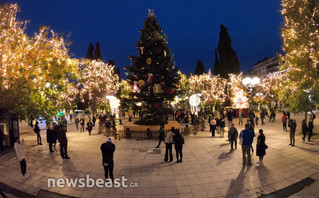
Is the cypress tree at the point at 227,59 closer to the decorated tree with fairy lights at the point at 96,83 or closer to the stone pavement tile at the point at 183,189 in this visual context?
the decorated tree with fairy lights at the point at 96,83

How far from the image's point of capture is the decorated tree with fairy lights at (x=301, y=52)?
11859 millimetres

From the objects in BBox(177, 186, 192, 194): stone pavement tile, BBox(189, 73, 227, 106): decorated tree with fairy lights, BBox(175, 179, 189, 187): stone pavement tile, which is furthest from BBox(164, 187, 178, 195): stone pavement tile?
BBox(189, 73, 227, 106): decorated tree with fairy lights

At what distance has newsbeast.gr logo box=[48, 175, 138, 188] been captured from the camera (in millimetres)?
6527

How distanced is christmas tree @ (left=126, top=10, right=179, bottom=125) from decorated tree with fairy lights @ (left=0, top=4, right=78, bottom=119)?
6306 millimetres

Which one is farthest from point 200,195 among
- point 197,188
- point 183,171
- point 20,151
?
point 20,151

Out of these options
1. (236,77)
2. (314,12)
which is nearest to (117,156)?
(314,12)

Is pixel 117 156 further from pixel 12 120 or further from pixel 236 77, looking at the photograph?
pixel 236 77

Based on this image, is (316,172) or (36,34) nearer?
(316,172)

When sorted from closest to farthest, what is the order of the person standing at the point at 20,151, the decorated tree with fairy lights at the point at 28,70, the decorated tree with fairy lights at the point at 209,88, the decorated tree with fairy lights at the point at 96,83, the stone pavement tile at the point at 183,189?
1. the stone pavement tile at the point at 183,189
2. the person standing at the point at 20,151
3. the decorated tree with fairy lights at the point at 28,70
4. the decorated tree with fairy lights at the point at 96,83
5. the decorated tree with fairy lights at the point at 209,88

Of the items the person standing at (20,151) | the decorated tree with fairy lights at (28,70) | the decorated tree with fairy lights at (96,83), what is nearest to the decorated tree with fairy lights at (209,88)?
the decorated tree with fairy lights at (96,83)

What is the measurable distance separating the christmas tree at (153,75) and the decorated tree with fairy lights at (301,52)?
9.34 meters

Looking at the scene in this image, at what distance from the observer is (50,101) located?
1300 centimetres

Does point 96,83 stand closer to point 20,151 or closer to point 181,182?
point 20,151

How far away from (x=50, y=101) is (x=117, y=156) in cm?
699
